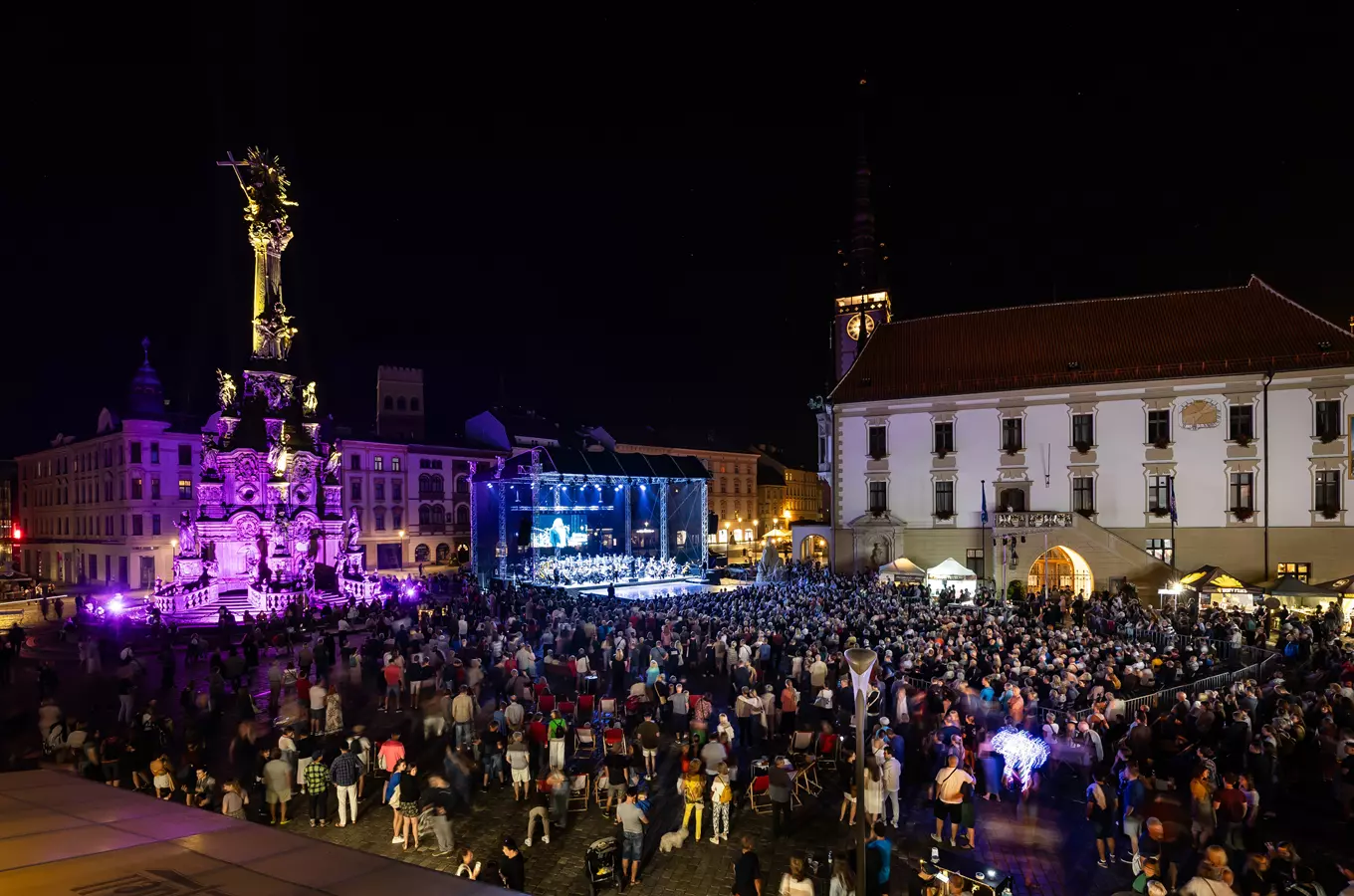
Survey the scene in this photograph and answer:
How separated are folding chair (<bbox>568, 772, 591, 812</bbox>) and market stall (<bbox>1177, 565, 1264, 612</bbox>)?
81.3ft

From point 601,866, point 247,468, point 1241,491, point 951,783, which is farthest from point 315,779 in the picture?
point 1241,491

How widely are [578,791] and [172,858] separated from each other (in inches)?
346

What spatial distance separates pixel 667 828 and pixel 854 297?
43.8 metres

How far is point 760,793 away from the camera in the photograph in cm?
1220

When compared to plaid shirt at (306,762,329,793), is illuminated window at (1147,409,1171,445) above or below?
above

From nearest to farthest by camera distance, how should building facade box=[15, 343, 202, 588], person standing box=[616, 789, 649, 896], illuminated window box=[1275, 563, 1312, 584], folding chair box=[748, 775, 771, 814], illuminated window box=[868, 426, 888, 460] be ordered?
person standing box=[616, 789, 649, 896]
folding chair box=[748, 775, 771, 814]
illuminated window box=[1275, 563, 1312, 584]
illuminated window box=[868, 426, 888, 460]
building facade box=[15, 343, 202, 588]

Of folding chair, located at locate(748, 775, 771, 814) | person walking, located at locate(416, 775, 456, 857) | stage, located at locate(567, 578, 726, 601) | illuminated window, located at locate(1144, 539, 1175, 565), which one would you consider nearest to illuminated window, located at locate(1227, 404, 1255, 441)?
illuminated window, located at locate(1144, 539, 1175, 565)

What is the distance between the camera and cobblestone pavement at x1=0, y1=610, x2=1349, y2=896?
9633 millimetres

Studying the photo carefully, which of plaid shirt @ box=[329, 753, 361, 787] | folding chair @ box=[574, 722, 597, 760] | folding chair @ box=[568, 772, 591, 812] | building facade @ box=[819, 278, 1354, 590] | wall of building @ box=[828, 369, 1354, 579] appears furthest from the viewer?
building facade @ box=[819, 278, 1354, 590]

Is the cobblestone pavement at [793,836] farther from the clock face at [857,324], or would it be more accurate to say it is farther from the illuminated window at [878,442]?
the clock face at [857,324]

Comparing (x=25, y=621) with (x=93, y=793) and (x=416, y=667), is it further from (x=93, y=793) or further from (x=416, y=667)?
(x=93, y=793)

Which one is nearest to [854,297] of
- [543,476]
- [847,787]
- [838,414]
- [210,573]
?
[838,414]

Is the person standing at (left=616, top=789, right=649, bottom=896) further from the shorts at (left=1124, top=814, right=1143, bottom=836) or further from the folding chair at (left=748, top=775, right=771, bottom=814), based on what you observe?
the shorts at (left=1124, top=814, right=1143, bottom=836)

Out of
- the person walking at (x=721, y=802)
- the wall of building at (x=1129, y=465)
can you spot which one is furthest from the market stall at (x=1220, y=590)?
the person walking at (x=721, y=802)
